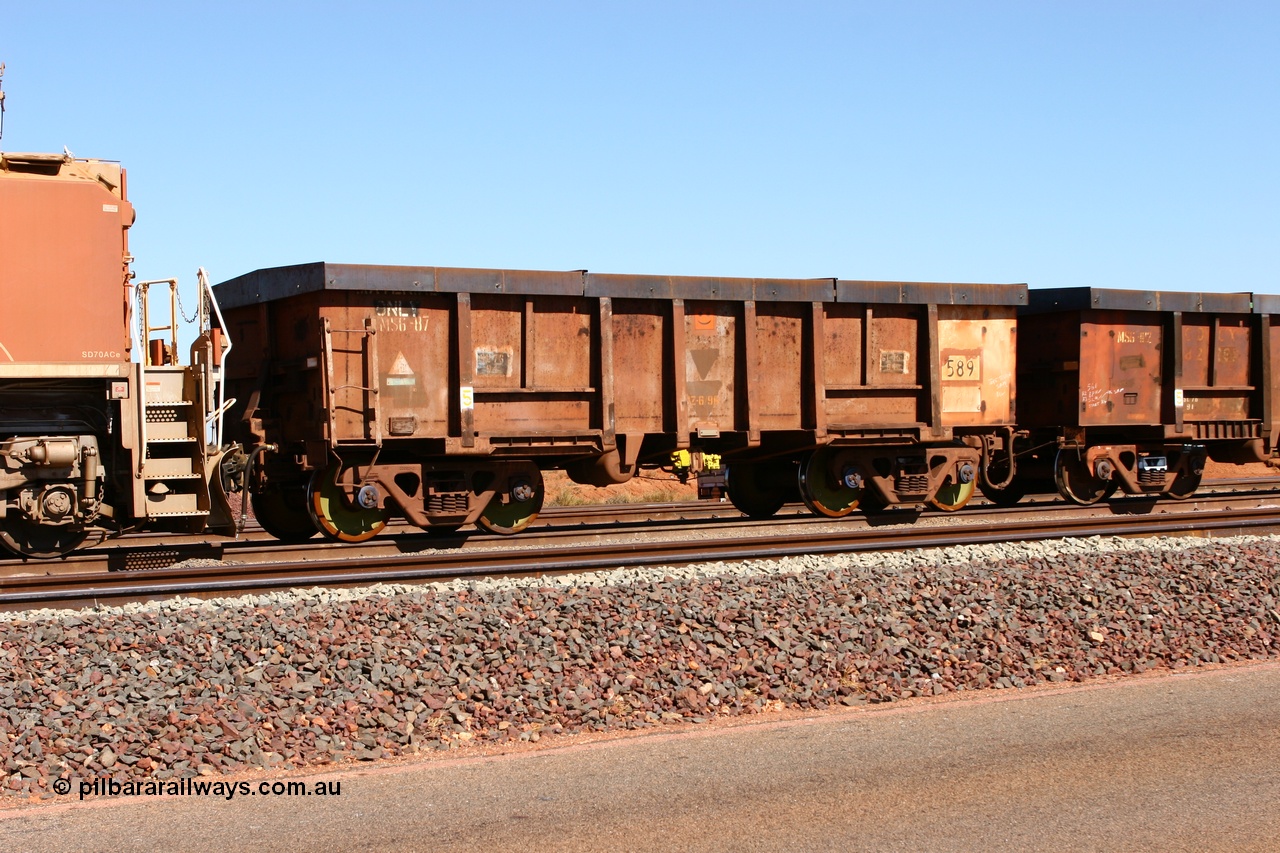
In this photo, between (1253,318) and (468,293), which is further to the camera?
(1253,318)

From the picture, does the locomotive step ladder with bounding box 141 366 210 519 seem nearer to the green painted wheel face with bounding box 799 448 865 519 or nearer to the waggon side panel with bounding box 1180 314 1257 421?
the green painted wheel face with bounding box 799 448 865 519

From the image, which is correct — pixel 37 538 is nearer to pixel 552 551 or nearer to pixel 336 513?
pixel 336 513

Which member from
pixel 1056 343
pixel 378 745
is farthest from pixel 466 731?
pixel 1056 343

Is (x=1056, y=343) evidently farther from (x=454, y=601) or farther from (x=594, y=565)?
(x=454, y=601)

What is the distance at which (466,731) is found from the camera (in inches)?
238

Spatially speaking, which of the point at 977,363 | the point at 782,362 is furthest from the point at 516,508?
the point at 977,363

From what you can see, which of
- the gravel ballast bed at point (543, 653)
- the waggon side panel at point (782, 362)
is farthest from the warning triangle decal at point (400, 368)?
the waggon side panel at point (782, 362)

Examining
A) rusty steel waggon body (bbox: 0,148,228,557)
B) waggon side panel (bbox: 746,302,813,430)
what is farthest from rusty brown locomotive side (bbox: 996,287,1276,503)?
rusty steel waggon body (bbox: 0,148,228,557)

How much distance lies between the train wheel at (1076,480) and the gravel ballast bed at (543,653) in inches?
287

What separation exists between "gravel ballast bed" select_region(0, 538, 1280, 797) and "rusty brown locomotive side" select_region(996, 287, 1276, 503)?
7.35 meters

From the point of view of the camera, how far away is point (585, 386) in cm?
1332

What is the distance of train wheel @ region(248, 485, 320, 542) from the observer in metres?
13.3

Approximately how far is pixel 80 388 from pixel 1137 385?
43.9 feet

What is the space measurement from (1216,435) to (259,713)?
15.3m
